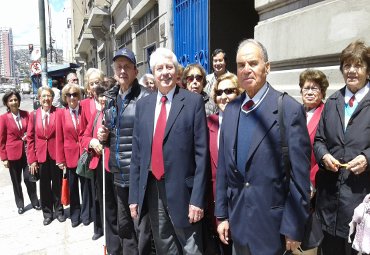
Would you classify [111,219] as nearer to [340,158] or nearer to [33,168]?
[33,168]

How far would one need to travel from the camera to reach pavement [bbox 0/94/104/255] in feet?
15.6

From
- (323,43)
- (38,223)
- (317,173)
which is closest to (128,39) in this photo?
(38,223)

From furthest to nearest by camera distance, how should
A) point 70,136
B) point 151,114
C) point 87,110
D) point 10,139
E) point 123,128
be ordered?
point 10,139
point 70,136
point 87,110
point 123,128
point 151,114

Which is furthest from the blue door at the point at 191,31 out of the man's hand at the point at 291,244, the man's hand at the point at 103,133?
the man's hand at the point at 291,244

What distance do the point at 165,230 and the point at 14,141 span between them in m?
4.06

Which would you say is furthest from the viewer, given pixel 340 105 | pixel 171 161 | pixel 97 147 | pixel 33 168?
pixel 33 168

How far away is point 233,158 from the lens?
7.88ft

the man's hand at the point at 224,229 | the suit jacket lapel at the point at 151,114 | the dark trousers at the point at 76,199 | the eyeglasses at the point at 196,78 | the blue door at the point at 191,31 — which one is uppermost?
the blue door at the point at 191,31

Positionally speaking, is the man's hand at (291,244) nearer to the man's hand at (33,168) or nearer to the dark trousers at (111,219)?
the dark trousers at (111,219)

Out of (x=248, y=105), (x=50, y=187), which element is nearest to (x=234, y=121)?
(x=248, y=105)

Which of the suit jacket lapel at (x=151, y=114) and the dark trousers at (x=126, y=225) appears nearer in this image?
the suit jacket lapel at (x=151, y=114)

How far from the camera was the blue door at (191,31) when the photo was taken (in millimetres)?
7102

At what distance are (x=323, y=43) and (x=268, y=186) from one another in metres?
2.22

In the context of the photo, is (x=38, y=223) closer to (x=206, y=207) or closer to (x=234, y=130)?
(x=206, y=207)
